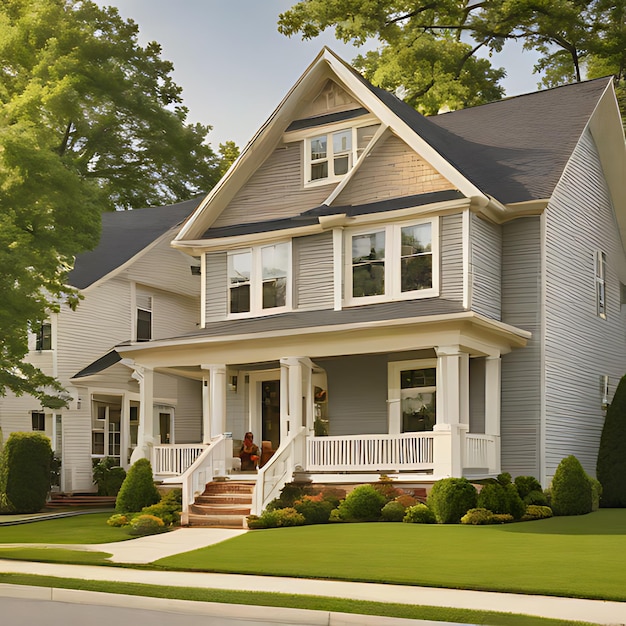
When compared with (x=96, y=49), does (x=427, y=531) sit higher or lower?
lower

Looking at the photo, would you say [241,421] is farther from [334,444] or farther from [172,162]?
[172,162]

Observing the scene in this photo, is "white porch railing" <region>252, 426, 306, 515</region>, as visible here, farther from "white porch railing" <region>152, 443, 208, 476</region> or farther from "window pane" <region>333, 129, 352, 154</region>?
"window pane" <region>333, 129, 352, 154</region>

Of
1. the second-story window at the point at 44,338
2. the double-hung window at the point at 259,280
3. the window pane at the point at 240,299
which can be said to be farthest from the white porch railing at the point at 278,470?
the second-story window at the point at 44,338

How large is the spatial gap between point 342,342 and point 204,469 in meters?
4.14

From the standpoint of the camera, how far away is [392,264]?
935 inches

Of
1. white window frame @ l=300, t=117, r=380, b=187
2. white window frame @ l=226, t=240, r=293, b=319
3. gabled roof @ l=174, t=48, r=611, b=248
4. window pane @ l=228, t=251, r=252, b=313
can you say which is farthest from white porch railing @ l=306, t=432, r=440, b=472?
white window frame @ l=300, t=117, r=380, b=187

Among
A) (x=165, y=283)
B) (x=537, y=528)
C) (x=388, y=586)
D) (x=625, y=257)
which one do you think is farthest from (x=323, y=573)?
(x=165, y=283)

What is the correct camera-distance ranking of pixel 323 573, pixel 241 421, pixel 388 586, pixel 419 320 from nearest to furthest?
pixel 388 586
pixel 323 573
pixel 419 320
pixel 241 421

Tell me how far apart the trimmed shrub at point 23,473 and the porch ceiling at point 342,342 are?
185 inches

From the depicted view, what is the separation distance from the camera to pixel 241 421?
2725 centimetres

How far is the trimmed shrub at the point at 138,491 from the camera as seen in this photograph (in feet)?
75.8

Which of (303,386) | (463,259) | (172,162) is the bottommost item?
(303,386)

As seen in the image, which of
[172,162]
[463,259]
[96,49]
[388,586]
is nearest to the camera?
[388,586]

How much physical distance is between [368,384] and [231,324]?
3.69 metres
